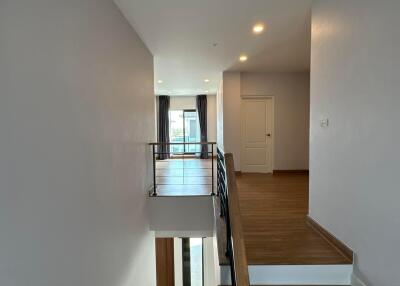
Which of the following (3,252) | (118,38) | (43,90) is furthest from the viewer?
(118,38)

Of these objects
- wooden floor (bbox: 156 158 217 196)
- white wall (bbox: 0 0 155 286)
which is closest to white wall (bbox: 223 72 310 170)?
wooden floor (bbox: 156 158 217 196)

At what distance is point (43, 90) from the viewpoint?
159 cm

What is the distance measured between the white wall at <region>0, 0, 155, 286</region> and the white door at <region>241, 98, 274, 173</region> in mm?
3884

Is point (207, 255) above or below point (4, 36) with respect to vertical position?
below

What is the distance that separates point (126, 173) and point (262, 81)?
454 cm

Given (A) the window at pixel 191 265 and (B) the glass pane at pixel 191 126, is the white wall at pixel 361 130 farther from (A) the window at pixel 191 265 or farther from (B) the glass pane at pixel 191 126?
(B) the glass pane at pixel 191 126

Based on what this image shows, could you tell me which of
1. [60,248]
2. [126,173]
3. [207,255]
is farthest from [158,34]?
[207,255]

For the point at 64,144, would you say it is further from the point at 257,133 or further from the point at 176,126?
the point at 176,126

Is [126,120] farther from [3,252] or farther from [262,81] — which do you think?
[262,81]

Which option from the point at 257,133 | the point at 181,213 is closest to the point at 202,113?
the point at 257,133

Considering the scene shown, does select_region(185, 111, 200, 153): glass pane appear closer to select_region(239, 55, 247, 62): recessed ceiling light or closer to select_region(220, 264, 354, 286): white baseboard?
select_region(239, 55, 247, 62): recessed ceiling light

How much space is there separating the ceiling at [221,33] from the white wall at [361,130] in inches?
24.8

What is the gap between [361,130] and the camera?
212cm

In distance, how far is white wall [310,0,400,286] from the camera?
177cm
